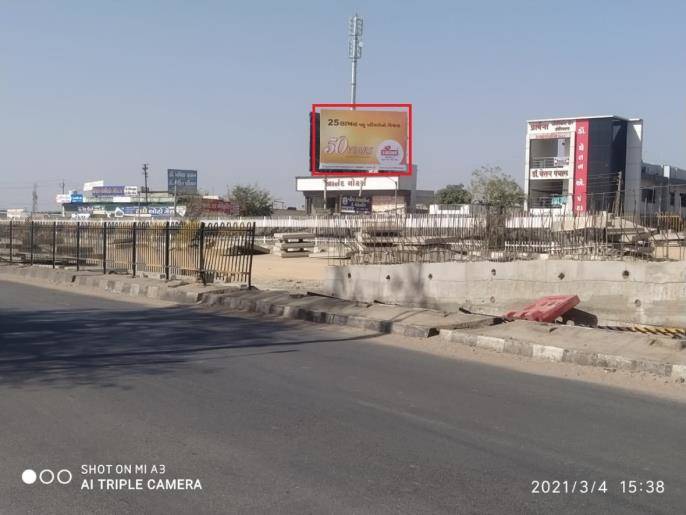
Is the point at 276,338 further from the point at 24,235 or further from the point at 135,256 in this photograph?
the point at 24,235

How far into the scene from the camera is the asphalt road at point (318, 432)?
4.64m

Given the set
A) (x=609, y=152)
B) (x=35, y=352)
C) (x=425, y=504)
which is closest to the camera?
(x=425, y=504)

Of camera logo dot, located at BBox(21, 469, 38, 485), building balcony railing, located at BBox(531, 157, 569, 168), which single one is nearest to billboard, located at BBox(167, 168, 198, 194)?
building balcony railing, located at BBox(531, 157, 569, 168)

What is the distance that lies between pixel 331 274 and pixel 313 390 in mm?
11334

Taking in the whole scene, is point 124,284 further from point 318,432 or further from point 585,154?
point 585,154

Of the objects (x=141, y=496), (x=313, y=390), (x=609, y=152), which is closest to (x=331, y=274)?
(x=313, y=390)

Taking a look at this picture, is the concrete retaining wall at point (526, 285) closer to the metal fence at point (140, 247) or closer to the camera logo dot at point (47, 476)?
the metal fence at point (140, 247)

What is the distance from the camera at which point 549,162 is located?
56.4 m

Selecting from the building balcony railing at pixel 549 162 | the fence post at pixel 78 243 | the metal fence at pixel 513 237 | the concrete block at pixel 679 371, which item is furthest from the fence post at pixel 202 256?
the building balcony railing at pixel 549 162

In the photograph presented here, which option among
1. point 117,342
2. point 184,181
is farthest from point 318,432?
point 184,181

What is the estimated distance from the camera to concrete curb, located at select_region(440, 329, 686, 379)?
346 inches

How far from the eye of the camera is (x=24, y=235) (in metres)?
27.7

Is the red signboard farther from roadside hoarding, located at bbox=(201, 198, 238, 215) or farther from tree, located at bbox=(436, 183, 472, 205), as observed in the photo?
roadside hoarding, located at bbox=(201, 198, 238, 215)

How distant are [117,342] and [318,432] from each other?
18.5ft
